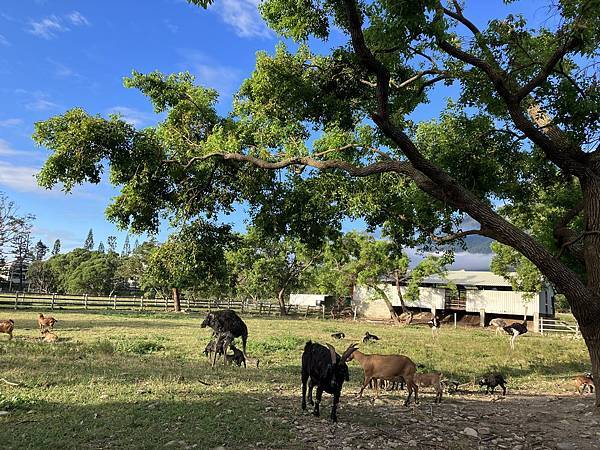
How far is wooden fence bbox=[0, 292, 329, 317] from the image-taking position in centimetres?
3844

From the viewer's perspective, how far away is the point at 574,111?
9.33m

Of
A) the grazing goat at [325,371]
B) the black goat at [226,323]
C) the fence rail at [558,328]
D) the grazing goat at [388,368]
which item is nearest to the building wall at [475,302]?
the fence rail at [558,328]

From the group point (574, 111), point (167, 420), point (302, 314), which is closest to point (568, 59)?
point (574, 111)

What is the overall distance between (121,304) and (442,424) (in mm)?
44596

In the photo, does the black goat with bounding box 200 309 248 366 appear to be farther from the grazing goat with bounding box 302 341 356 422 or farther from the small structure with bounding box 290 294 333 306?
the small structure with bounding box 290 294 333 306

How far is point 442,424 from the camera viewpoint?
765cm

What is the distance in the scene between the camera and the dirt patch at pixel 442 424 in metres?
6.66

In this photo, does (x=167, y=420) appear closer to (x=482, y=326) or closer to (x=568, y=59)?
(x=568, y=59)

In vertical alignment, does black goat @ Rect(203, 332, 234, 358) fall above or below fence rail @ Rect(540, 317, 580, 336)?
below

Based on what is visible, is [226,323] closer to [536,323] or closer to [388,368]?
[388,368]

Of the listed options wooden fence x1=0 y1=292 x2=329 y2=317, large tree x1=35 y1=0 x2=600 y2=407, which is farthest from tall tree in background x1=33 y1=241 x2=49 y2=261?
large tree x1=35 y1=0 x2=600 y2=407

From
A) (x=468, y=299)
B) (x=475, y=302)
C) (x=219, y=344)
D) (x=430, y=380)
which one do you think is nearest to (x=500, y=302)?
(x=475, y=302)

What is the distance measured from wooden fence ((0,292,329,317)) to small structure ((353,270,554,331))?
20.6ft

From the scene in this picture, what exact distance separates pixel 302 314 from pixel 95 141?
4587 cm
